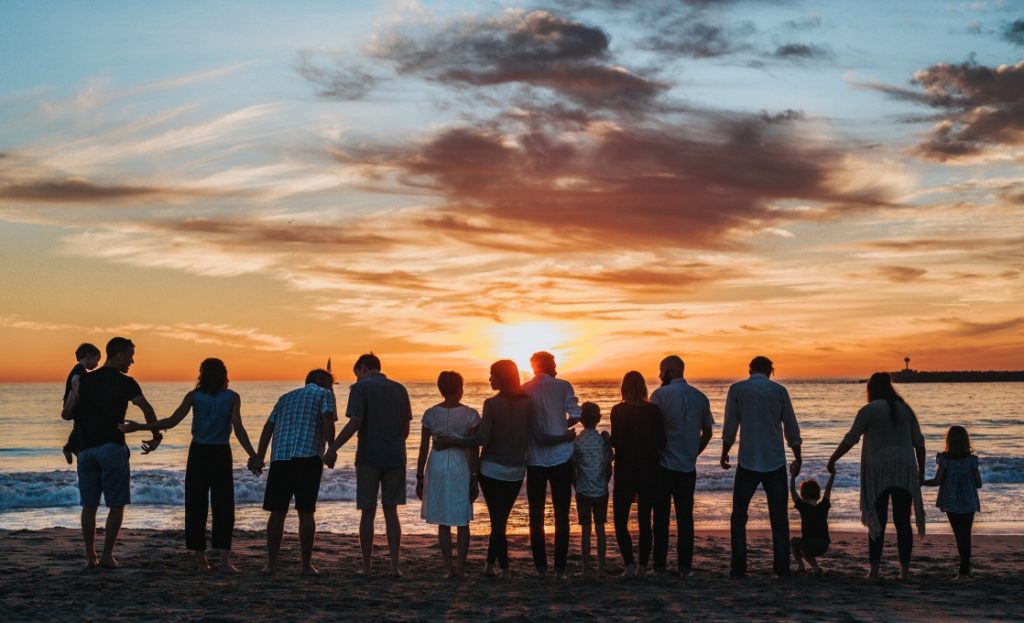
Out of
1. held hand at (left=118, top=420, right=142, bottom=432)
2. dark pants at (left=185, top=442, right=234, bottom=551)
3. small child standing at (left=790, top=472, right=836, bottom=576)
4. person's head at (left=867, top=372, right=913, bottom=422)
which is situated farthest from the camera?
small child standing at (left=790, top=472, right=836, bottom=576)

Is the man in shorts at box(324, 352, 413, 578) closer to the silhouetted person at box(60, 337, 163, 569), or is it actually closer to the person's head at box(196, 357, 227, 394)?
the person's head at box(196, 357, 227, 394)

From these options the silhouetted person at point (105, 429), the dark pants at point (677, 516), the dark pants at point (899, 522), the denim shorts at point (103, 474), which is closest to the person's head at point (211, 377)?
the silhouetted person at point (105, 429)

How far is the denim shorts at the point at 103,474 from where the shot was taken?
8453mm

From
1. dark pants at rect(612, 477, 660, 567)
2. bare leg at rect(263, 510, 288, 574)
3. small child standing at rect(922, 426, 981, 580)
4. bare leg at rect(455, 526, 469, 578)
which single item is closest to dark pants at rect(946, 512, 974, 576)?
small child standing at rect(922, 426, 981, 580)

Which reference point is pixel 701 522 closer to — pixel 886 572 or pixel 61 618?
pixel 886 572

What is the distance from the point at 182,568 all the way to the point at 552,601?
3807 mm

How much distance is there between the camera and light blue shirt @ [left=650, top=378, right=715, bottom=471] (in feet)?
28.7

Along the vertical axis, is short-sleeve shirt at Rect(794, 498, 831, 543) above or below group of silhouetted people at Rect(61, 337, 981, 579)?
below

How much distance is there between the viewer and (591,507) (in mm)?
8836

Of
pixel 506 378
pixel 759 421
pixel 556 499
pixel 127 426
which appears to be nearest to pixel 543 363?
pixel 506 378

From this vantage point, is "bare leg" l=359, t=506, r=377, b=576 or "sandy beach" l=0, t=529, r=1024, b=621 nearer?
"sandy beach" l=0, t=529, r=1024, b=621

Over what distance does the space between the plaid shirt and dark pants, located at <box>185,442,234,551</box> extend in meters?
0.49

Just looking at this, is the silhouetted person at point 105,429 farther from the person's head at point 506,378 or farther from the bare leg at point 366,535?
the person's head at point 506,378

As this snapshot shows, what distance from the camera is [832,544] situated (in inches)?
463
